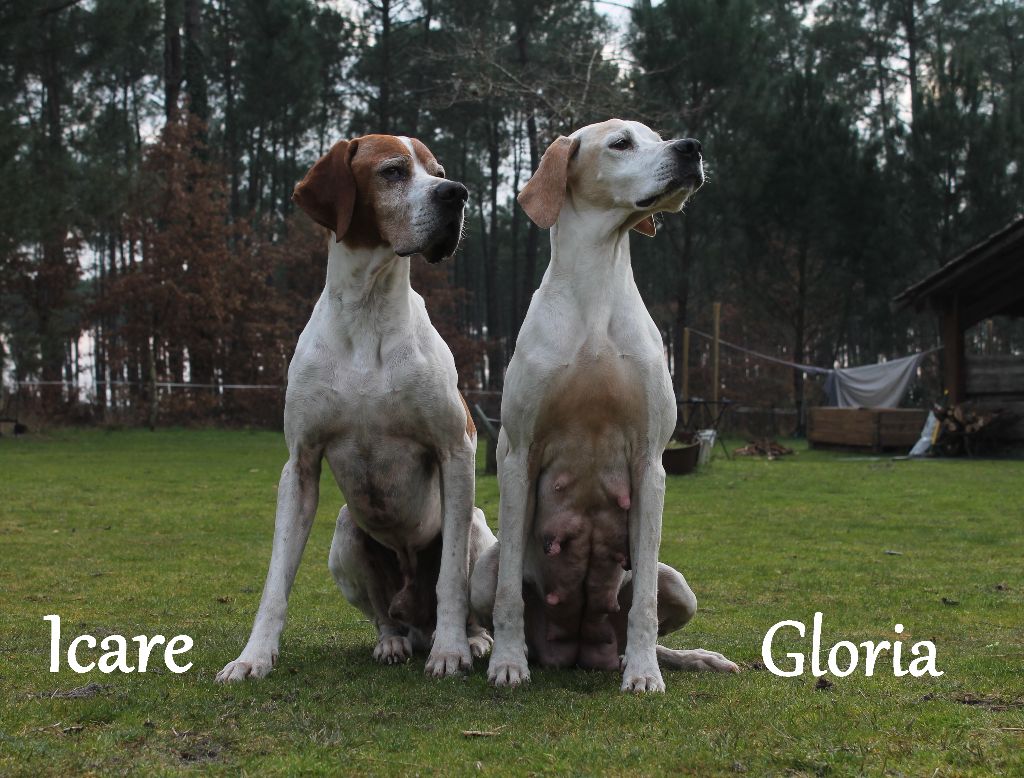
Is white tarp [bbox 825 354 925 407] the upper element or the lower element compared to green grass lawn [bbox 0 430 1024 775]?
upper

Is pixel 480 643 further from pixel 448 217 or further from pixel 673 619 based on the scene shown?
pixel 448 217

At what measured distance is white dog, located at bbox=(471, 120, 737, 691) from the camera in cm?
372

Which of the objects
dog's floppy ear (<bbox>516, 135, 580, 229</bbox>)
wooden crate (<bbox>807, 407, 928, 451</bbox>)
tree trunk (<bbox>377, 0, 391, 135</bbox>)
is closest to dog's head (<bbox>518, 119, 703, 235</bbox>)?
dog's floppy ear (<bbox>516, 135, 580, 229</bbox>)

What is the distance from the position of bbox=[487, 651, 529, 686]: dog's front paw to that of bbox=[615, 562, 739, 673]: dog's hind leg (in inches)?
18.5

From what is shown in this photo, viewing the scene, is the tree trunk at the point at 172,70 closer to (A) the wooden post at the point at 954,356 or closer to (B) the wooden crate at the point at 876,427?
(B) the wooden crate at the point at 876,427

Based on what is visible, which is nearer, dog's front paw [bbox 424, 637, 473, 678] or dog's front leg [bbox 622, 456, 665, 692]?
dog's front leg [bbox 622, 456, 665, 692]

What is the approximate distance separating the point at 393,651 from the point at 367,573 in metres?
0.36

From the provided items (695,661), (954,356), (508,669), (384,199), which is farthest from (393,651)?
(954,356)

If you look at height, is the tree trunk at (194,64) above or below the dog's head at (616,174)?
above

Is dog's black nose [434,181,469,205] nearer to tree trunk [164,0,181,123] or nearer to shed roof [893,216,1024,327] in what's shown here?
shed roof [893,216,1024,327]

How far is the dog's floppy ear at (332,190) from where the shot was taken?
4000 mm

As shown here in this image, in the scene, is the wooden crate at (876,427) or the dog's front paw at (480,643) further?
the wooden crate at (876,427)

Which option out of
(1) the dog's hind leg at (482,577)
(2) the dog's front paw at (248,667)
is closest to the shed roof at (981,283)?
(1) the dog's hind leg at (482,577)

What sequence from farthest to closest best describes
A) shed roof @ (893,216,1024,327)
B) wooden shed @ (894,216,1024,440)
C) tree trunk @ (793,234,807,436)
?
tree trunk @ (793,234,807,436) < wooden shed @ (894,216,1024,440) < shed roof @ (893,216,1024,327)
